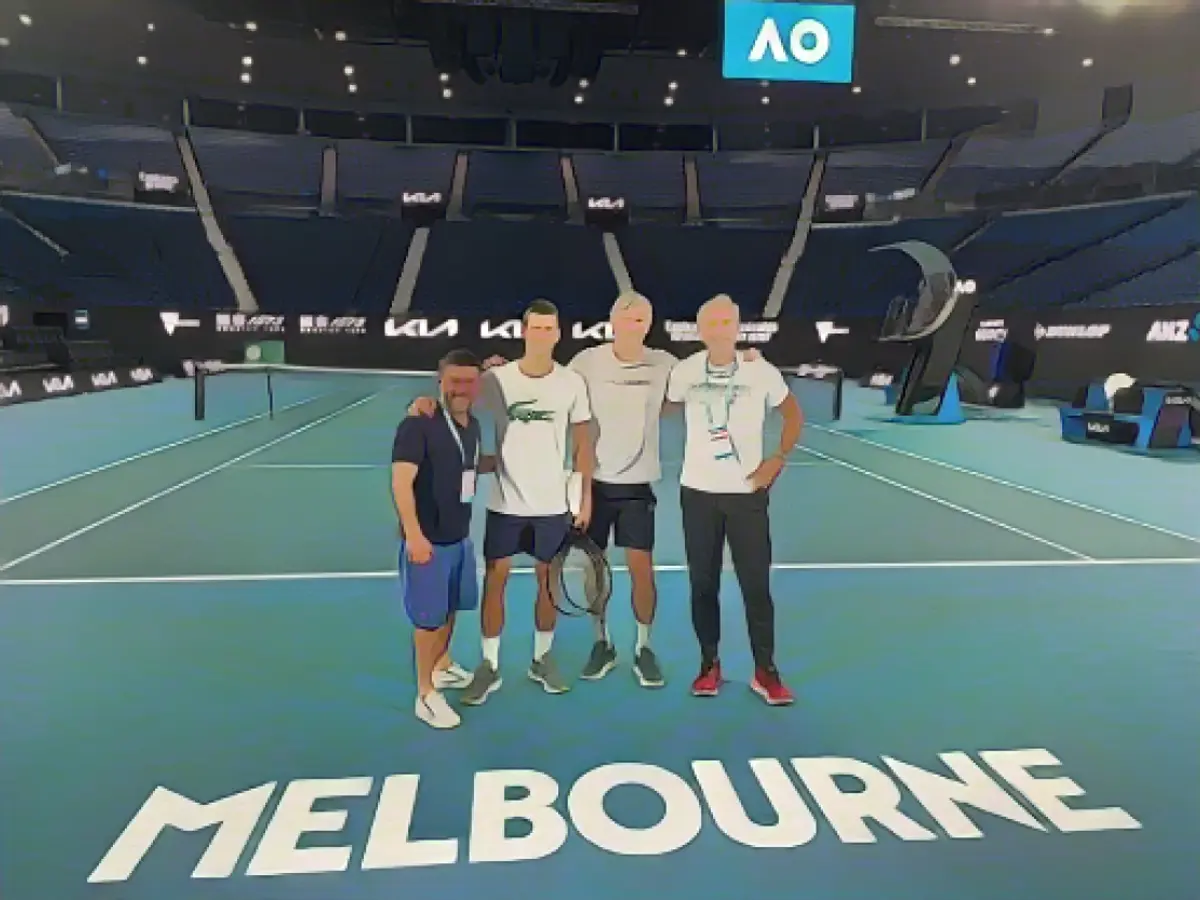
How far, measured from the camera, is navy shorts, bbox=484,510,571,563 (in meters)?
4.11

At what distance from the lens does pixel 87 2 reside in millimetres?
24281

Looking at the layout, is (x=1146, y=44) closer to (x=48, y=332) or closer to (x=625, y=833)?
(x=625, y=833)

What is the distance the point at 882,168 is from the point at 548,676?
36143 mm

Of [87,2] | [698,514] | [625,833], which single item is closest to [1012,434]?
[698,514]

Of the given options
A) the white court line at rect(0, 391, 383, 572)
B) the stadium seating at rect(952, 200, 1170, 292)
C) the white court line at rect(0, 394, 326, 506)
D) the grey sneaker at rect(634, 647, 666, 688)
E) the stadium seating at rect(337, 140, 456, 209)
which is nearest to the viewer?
the grey sneaker at rect(634, 647, 666, 688)

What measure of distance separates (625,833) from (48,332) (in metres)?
25.9

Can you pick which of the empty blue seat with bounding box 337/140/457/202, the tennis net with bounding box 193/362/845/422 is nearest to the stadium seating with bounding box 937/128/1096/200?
the tennis net with bounding box 193/362/845/422

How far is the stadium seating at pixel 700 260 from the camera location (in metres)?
33.6

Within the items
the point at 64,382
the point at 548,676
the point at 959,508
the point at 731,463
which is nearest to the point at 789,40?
the point at 959,508

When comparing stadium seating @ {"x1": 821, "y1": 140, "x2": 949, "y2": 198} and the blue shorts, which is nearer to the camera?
the blue shorts

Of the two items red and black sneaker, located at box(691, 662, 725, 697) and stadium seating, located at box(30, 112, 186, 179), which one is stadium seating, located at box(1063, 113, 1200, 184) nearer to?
red and black sneaker, located at box(691, 662, 725, 697)

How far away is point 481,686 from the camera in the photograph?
417 centimetres

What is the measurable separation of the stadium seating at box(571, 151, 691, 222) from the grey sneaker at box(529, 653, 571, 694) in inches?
1348

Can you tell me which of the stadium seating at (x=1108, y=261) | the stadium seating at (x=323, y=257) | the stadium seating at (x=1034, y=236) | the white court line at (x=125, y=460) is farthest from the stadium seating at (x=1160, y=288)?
the stadium seating at (x=323, y=257)
